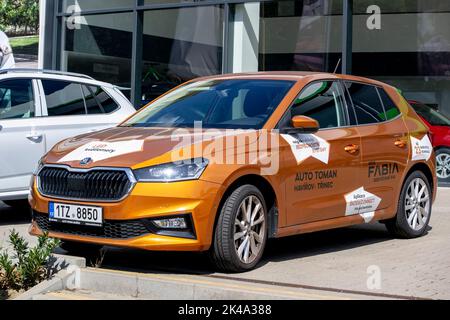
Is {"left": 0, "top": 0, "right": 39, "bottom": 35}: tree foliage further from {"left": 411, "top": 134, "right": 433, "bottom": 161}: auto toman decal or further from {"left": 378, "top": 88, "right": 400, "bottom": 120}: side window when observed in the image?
{"left": 411, "top": 134, "right": 433, "bottom": 161}: auto toman decal

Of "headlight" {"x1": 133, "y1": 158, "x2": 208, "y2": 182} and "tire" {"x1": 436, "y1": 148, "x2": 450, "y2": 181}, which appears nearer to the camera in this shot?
"headlight" {"x1": 133, "y1": 158, "x2": 208, "y2": 182}

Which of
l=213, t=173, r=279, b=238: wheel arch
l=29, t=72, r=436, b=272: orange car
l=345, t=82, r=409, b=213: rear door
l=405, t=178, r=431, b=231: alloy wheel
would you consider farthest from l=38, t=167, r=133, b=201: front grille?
l=405, t=178, r=431, b=231: alloy wheel

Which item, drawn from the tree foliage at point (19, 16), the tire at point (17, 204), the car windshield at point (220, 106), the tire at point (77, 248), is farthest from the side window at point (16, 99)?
the tree foliage at point (19, 16)

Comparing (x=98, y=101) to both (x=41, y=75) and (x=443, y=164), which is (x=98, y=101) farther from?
(x=443, y=164)

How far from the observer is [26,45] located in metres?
16.7

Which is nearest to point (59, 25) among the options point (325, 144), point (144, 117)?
point (144, 117)

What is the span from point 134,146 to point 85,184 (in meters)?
0.48

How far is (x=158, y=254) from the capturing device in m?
6.92

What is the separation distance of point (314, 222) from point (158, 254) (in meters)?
1.43

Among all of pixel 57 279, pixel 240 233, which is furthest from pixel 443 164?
pixel 57 279

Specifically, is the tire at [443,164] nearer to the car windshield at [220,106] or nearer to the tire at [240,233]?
the car windshield at [220,106]

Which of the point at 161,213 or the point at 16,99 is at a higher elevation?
the point at 16,99

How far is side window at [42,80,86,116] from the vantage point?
29.7ft

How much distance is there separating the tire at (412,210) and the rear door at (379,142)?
0.66 feet
